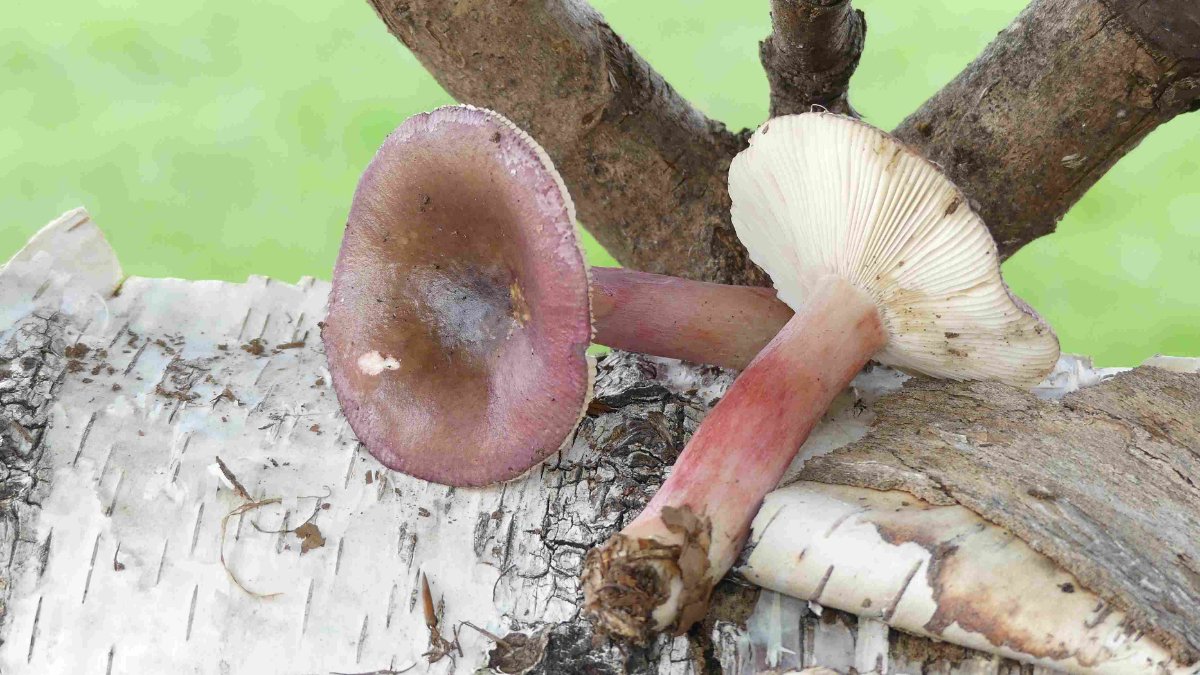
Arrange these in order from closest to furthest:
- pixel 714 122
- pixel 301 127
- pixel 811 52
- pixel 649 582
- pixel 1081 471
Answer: pixel 649 582, pixel 1081 471, pixel 811 52, pixel 714 122, pixel 301 127

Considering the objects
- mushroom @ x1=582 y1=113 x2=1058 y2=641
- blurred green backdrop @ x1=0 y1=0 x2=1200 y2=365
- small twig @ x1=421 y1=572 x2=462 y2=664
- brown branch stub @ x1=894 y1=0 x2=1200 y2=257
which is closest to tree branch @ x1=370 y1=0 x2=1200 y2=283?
brown branch stub @ x1=894 y1=0 x2=1200 y2=257

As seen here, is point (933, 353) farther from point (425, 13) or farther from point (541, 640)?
point (425, 13)

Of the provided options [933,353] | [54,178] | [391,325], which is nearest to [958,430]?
[933,353]

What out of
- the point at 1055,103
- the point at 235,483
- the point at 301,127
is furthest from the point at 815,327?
the point at 301,127

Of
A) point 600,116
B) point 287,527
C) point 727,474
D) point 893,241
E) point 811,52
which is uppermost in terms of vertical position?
point 811,52

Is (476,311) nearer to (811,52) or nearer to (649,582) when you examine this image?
(649,582)

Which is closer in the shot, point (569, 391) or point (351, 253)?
point (569, 391)

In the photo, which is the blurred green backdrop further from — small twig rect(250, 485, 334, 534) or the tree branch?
small twig rect(250, 485, 334, 534)

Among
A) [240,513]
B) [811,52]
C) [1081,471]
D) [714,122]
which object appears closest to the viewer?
[1081,471]
